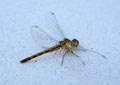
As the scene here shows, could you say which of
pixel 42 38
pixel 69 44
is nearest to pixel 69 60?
pixel 69 44

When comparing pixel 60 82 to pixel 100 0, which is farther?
pixel 100 0

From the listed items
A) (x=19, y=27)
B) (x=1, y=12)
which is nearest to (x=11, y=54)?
(x=19, y=27)

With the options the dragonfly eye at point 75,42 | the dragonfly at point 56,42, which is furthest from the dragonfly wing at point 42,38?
the dragonfly eye at point 75,42

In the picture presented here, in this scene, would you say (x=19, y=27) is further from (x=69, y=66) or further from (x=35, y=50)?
(x=69, y=66)

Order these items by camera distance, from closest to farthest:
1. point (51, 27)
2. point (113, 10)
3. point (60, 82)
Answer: point (60, 82) < point (51, 27) < point (113, 10)

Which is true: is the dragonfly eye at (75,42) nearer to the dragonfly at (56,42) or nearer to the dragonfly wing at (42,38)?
the dragonfly at (56,42)

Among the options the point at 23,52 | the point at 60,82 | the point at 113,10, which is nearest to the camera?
the point at 60,82

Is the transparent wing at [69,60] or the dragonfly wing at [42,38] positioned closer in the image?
the transparent wing at [69,60]
